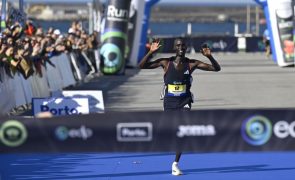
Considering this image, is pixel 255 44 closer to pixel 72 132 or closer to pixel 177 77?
pixel 177 77

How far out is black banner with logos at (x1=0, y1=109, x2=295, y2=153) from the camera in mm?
7852

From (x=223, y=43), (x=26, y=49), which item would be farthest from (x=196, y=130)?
(x=223, y=43)

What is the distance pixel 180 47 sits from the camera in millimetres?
11758

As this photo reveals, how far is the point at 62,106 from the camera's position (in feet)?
49.6

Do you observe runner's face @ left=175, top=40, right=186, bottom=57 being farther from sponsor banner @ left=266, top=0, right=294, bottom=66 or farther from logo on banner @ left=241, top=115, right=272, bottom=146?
sponsor banner @ left=266, top=0, right=294, bottom=66

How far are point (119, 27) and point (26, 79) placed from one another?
50.1ft

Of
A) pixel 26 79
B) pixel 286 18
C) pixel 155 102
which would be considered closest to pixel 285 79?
pixel 286 18

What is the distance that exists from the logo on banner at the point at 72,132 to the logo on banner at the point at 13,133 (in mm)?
308

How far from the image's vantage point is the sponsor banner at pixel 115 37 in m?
34.3

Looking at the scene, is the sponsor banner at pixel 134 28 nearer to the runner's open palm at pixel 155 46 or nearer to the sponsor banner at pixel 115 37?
the sponsor banner at pixel 115 37

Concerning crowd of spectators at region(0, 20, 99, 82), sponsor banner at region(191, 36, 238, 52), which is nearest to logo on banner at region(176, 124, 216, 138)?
crowd of spectators at region(0, 20, 99, 82)

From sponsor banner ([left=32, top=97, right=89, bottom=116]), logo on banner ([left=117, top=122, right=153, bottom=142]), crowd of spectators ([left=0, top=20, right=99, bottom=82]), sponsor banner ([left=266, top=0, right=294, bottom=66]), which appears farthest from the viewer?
sponsor banner ([left=266, top=0, right=294, bottom=66])

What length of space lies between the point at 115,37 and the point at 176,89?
905 inches

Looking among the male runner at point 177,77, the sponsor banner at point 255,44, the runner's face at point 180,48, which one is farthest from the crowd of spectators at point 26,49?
the sponsor banner at point 255,44
